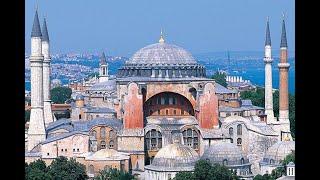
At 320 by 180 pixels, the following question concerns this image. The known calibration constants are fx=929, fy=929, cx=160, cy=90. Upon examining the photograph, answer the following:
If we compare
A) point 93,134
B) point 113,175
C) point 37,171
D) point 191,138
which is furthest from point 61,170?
point 191,138

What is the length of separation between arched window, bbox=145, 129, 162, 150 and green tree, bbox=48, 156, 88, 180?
11.9 ft

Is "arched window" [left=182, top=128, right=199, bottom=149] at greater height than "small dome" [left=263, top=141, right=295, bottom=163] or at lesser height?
greater

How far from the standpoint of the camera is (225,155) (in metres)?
23.2

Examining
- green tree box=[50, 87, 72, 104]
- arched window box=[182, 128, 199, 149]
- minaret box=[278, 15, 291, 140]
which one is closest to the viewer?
arched window box=[182, 128, 199, 149]

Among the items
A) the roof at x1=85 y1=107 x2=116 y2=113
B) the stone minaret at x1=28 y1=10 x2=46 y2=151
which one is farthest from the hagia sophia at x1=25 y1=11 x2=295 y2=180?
the roof at x1=85 y1=107 x2=116 y2=113

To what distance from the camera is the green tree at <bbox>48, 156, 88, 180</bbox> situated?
2136cm

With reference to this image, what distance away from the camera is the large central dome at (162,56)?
27.2 metres

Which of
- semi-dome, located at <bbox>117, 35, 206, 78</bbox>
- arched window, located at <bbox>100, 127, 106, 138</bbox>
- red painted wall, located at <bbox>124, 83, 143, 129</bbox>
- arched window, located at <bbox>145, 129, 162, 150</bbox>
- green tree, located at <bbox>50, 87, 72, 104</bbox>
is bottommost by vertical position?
arched window, located at <bbox>145, 129, 162, 150</bbox>

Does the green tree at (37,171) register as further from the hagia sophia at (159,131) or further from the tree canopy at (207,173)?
the tree canopy at (207,173)

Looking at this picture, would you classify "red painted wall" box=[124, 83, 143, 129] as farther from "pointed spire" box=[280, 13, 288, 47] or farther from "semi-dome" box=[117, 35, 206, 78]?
"pointed spire" box=[280, 13, 288, 47]

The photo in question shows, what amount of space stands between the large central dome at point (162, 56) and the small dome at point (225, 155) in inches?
167

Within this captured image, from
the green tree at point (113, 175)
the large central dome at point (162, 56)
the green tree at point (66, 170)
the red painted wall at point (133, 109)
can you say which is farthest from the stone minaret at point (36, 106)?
the green tree at point (66, 170)

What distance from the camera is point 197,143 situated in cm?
2556
